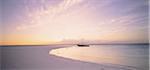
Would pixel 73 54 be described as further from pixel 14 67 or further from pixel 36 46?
pixel 14 67

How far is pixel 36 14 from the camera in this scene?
6.81 feet

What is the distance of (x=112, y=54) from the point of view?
2039 mm

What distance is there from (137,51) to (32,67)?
3.43ft

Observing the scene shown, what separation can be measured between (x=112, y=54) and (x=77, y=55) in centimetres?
35

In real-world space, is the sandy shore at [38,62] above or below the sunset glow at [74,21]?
→ below

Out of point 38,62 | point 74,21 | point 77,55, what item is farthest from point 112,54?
point 38,62

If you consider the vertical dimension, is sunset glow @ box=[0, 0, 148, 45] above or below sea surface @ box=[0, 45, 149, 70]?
above

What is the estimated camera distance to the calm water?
6.61ft

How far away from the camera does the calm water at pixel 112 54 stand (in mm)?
2014

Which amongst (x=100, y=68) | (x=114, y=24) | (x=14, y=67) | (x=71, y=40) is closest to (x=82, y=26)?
(x=71, y=40)

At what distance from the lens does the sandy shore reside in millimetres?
2029

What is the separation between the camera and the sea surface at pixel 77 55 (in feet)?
6.61

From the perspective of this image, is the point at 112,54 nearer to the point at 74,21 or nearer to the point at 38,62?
the point at 74,21

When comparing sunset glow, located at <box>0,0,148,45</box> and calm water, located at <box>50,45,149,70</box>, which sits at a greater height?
sunset glow, located at <box>0,0,148,45</box>
